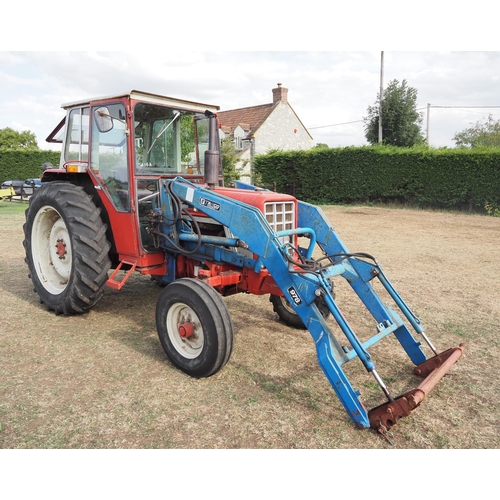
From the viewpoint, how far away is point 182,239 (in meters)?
4.70

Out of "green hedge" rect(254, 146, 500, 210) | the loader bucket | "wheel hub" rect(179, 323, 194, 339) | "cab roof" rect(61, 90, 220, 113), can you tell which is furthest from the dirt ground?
"green hedge" rect(254, 146, 500, 210)

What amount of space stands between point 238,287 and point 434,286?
3613 millimetres

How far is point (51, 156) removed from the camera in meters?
28.0

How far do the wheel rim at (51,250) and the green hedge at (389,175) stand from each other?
15894 millimetres

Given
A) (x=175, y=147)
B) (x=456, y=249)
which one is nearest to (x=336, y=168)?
(x=456, y=249)

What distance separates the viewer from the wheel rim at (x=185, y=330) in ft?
12.9

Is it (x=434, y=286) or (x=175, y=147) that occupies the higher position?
(x=175, y=147)

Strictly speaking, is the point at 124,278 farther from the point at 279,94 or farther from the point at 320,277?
the point at 279,94

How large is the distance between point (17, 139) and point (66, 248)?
5742 centimetres

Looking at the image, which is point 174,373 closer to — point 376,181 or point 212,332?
point 212,332

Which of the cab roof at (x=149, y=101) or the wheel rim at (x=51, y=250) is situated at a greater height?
the cab roof at (x=149, y=101)

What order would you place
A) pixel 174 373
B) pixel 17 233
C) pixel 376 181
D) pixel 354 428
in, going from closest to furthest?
pixel 354 428 < pixel 174 373 < pixel 17 233 < pixel 376 181

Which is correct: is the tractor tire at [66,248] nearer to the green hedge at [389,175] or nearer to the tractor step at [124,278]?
the tractor step at [124,278]

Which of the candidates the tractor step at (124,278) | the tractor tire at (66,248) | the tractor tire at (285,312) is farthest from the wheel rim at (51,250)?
the tractor tire at (285,312)
